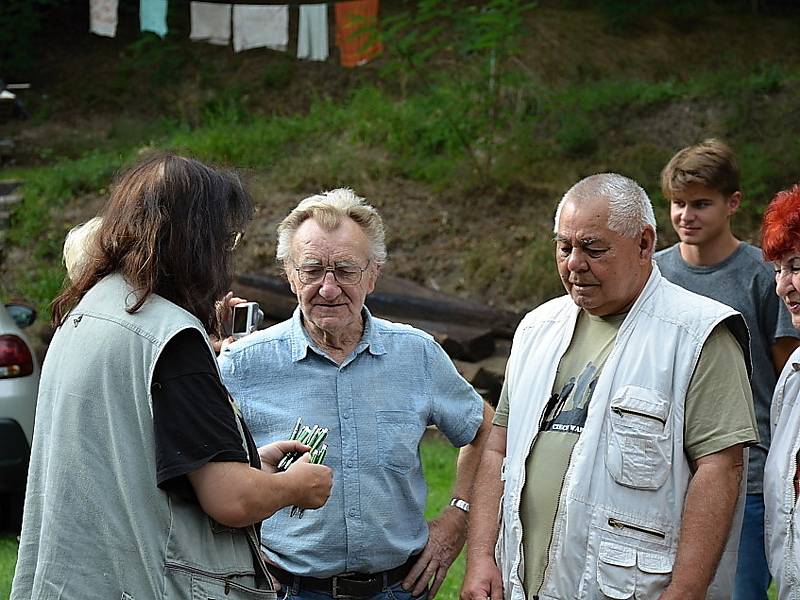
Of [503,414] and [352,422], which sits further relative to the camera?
[503,414]

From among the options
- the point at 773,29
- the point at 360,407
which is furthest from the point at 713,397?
the point at 773,29

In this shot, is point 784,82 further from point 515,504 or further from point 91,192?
point 515,504

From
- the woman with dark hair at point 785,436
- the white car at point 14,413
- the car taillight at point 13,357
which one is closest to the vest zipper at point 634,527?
the woman with dark hair at point 785,436

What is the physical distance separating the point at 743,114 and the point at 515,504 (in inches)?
367

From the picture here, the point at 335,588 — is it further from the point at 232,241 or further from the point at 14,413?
the point at 14,413

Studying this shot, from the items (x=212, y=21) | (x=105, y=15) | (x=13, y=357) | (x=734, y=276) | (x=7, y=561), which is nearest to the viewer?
(x=734, y=276)

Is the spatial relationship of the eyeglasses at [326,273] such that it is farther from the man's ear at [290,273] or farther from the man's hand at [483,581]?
the man's hand at [483,581]

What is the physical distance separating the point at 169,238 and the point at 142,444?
1.47 ft

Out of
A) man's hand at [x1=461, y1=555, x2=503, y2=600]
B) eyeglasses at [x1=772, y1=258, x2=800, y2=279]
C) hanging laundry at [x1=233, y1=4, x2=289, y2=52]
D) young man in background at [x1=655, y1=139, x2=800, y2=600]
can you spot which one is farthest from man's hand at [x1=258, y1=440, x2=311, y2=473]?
hanging laundry at [x1=233, y1=4, x2=289, y2=52]

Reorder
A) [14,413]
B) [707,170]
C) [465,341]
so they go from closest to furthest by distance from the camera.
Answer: [707,170], [14,413], [465,341]

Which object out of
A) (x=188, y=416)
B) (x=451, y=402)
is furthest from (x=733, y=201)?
(x=188, y=416)

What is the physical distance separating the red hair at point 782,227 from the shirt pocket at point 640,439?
581mm

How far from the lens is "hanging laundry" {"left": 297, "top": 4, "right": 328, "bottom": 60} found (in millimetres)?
14181

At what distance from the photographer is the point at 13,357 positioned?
615cm
